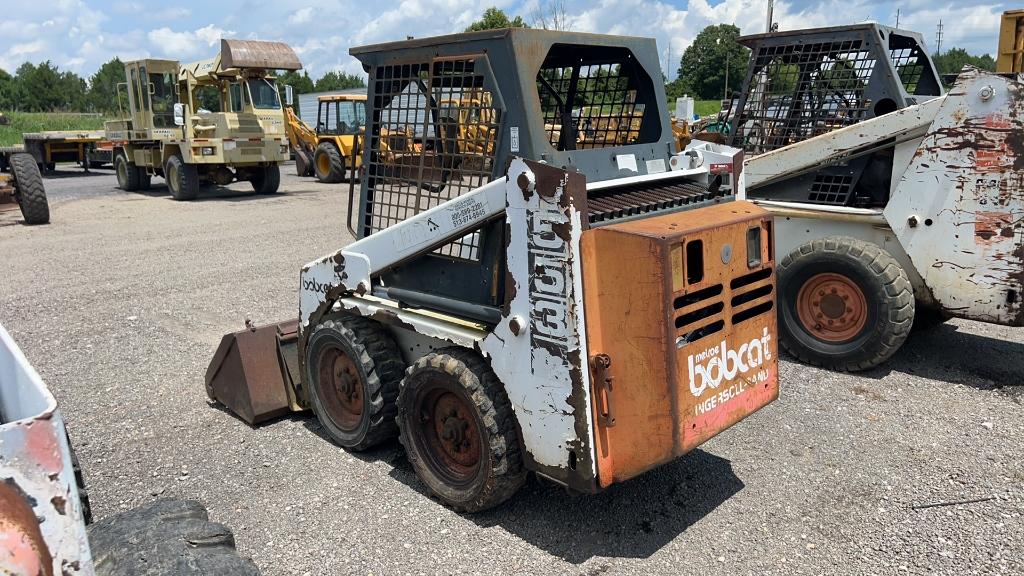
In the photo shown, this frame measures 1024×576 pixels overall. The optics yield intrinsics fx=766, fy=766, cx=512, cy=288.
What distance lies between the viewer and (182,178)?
1623 cm

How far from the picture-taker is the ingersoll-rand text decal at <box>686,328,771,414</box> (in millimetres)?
3092

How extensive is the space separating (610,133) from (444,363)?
5.57ft

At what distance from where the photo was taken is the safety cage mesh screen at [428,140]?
3504 millimetres

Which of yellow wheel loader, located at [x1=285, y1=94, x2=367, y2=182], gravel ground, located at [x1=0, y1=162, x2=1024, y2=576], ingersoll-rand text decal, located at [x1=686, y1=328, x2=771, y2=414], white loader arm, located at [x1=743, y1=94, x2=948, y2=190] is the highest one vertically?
yellow wheel loader, located at [x1=285, y1=94, x2=367, y2=182]

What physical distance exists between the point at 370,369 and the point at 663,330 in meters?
1.64

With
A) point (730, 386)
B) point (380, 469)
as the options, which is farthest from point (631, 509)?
point (380, 469)

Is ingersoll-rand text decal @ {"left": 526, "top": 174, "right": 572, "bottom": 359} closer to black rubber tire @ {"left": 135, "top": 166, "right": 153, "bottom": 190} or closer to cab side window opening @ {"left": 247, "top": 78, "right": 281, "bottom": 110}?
cab side window opening @ {"left": 247, "top": 78, "right": 281, "bottom": 110}

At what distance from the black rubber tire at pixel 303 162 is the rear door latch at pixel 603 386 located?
2039 cm

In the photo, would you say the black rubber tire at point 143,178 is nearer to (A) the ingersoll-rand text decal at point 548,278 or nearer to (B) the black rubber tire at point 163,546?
(A) the ingersoll-rand text decal at point 548,278

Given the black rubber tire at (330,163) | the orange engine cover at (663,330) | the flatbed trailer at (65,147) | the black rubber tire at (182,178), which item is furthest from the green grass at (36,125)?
the orange engine cover at (663,330)

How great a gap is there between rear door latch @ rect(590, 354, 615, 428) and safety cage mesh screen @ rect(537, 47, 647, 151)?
5.03ft

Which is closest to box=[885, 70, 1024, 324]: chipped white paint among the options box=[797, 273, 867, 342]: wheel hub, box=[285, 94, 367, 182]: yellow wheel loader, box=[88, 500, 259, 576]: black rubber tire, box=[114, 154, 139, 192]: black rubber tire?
box=[797, 273, 867, 342]: wheel hub

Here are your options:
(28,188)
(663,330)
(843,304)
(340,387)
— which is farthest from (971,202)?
(28,188)

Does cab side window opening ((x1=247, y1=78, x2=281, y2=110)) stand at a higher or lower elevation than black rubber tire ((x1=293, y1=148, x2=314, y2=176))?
higher
